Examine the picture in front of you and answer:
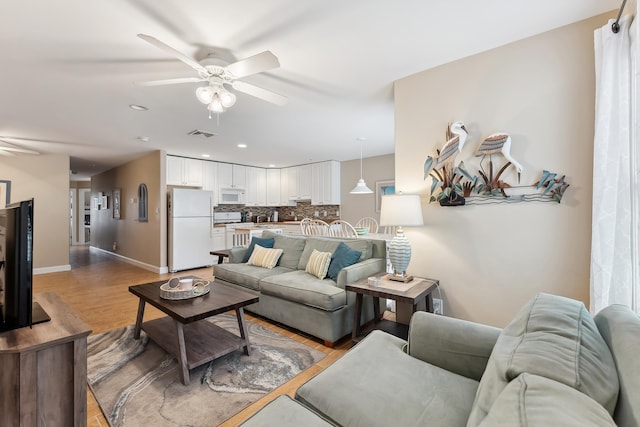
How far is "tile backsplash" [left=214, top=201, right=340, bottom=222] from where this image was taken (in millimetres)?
6833

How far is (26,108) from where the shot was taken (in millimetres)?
3127

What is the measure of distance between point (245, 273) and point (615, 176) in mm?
3095

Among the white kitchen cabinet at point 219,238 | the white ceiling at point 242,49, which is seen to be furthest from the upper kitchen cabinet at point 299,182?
the white ceiling at point 242,49

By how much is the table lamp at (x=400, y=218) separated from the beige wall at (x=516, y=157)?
273mm

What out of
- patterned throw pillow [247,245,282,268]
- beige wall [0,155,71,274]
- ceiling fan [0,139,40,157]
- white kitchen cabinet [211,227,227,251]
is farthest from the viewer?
white kitchen cabinet [211,227,227,251]

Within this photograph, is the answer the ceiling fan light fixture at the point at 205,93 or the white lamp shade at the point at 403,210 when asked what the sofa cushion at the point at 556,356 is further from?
the ceiling fan light fixture at the point at 205,93

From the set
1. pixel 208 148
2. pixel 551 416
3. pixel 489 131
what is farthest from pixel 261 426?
pixel 208 148

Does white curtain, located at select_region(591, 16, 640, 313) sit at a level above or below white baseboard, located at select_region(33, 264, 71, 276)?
above

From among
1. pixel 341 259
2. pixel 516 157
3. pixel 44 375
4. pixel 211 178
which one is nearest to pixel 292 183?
pixel 211 178

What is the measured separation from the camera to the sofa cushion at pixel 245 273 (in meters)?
3.02

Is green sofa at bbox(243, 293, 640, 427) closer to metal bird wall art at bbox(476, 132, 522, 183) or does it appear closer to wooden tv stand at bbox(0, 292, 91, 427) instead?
wooden tv stand at bbox(0, 292, 91, 427)

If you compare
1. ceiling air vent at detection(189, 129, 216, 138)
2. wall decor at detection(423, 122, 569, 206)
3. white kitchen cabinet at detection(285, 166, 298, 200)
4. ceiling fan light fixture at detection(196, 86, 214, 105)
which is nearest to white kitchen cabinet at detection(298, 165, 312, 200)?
white kitchen cabinet at detection(285, 166, 298, 200)

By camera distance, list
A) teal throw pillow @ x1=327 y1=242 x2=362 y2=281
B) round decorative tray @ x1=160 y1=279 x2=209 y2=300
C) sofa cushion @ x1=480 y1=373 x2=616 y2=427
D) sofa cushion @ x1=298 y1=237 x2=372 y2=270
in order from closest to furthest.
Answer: sofa cushion @ x1=480 y1=373 x2=616 y2=427 < round decorative tray @ x1=160 y1=279 x2=209 y2=300 < teal throw pillow @ x1=327 y1=242 x2=362 y2=281 < sofa cushion @ x1=298 y1=237 x2=372 y2=270

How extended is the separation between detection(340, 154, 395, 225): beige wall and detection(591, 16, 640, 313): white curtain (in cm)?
406
